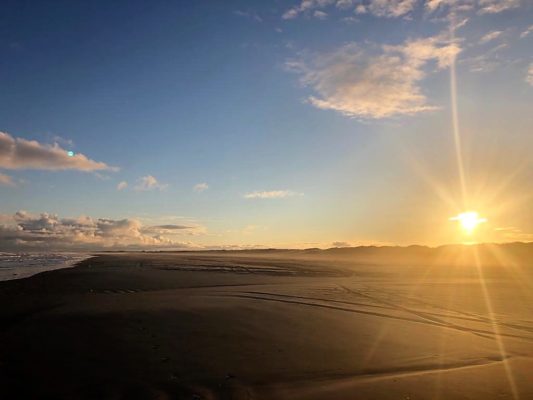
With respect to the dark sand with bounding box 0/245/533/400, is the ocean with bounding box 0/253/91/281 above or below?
above

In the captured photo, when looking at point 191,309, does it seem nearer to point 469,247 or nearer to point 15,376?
point 15,376

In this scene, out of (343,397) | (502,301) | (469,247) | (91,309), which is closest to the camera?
(343,397)

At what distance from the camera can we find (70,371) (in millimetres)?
9102

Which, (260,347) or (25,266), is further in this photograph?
(25,266)

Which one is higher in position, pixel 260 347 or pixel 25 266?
pixel 25 266

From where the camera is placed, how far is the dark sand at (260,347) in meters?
8.23

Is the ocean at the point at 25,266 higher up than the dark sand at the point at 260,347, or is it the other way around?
the ocean at the point at 25,266

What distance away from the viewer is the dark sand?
8.23 metres

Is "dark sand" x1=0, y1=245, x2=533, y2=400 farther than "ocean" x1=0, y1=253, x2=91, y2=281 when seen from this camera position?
No

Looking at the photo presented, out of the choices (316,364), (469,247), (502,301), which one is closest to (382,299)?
(502,301)

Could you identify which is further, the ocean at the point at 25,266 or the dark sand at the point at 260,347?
the ocean at the point at 25,266

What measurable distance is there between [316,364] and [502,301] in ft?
51.8

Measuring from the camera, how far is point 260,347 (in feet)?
37.1

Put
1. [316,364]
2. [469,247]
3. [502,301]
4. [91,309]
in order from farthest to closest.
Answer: [469,247], [502,301], [91,309], [316,364]
